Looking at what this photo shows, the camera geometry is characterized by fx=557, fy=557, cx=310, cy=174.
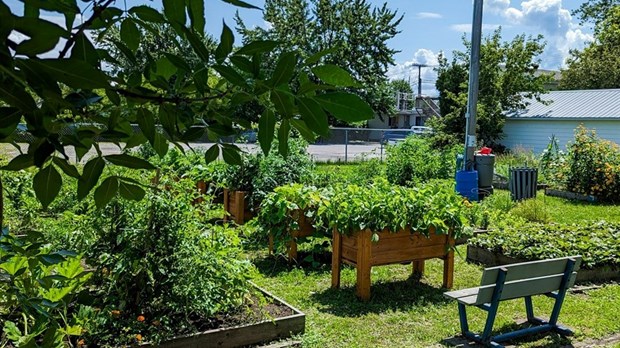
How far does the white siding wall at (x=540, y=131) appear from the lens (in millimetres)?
22636

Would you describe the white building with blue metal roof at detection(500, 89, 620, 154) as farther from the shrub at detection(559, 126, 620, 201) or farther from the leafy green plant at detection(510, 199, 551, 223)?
the leafy green plant at detection(510, 199, 551, 223)

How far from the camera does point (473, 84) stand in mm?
12992

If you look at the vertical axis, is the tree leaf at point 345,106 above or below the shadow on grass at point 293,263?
above

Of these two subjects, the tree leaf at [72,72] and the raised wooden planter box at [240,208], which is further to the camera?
the raised wooden planter box at [240,208]

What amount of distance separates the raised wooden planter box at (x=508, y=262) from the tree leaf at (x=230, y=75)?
22.8ft

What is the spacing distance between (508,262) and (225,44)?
7124 millimetres

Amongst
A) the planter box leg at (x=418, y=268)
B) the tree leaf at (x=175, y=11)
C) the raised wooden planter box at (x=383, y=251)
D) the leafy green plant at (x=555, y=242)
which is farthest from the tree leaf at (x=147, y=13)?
the leafy green plant at (x=555, y=242)

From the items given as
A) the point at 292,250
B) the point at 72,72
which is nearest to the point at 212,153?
the point at 72,72

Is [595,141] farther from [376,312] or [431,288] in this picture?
[376,312]

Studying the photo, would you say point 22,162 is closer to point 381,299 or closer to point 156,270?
point 156,270

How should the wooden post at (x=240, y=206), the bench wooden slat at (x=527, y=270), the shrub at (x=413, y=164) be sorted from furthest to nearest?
the shrub at (x=413, y=164) < the wooden post at (x=240, y=206) < the bench wooden slat at (x=527, y=270)

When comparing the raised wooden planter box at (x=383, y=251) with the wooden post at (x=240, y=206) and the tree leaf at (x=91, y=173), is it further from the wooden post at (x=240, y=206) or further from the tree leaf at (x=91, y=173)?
the tree leaf at (x=91, y=173)

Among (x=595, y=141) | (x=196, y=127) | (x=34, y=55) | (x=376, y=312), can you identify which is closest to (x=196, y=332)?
(x=376, y=312)

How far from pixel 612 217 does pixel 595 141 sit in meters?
4.18
